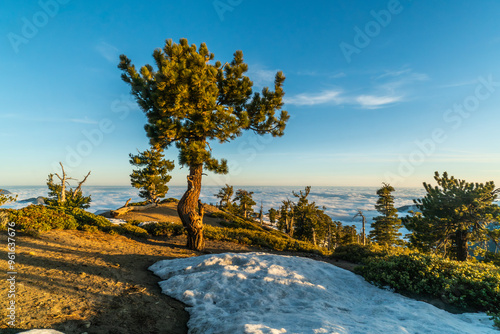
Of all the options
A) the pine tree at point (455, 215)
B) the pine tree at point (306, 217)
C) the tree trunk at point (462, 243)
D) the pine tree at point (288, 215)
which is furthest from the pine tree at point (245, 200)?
the tree trunk at point (462, 243)

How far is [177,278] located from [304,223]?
36314 millimetres

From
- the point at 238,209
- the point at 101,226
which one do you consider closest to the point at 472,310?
the point at 101,226

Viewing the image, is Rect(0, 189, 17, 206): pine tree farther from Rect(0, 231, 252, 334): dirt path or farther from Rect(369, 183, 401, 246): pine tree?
Rect(369, 183, 401, 246): pine tree

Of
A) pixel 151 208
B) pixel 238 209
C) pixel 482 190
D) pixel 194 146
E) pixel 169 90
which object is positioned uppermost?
pixel 169 90

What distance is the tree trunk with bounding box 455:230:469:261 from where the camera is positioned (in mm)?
14067

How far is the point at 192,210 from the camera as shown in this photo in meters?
10.7

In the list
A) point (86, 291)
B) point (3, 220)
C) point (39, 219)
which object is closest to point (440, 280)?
point (86, 291)

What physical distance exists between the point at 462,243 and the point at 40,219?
24272mm

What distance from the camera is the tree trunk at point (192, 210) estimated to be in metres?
10.7

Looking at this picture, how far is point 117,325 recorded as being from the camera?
13.4 feet

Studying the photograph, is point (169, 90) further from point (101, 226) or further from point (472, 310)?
point (472, 310)

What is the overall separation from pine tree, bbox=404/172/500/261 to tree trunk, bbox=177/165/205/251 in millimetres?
13742

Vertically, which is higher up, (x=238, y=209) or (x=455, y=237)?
(x=455, y=237)

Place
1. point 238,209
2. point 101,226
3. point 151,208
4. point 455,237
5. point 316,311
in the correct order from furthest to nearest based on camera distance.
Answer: point 238,209, point 151,208, point 455,237, point 101,226, point 316,311
